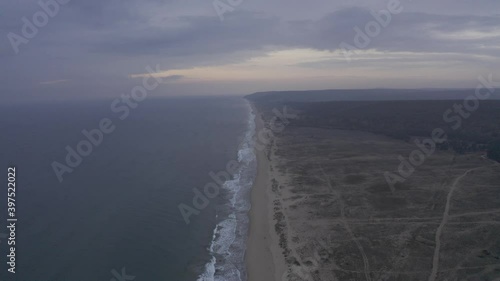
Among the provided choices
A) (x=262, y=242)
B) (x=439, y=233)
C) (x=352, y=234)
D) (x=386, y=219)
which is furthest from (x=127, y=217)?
(x=439, y=233)

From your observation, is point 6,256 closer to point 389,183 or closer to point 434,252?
point 434,252

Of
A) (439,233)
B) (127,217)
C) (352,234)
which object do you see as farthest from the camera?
(127,217)

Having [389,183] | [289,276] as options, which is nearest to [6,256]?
[289,276]

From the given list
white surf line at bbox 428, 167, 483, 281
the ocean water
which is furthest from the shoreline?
white surf line at bbox 428, 167, 483, 281

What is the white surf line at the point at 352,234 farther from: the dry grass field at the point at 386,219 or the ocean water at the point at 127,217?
the ocean water at the point at 127,217

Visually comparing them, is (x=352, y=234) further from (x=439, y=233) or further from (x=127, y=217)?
(x=127, y=217)

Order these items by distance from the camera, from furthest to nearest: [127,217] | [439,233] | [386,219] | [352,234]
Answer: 1. [127,217]
2. [386,219]
3. [352,234]
4. [439,233]

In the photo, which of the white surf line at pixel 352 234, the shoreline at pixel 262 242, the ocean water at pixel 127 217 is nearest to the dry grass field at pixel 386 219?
the white surf line at pixel 352 234

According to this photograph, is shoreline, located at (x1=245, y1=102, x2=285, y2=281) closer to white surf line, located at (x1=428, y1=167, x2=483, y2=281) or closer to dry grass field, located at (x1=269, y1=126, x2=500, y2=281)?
dry grass field, located at (x1=269, y1=126, x2=500, y2=281)
